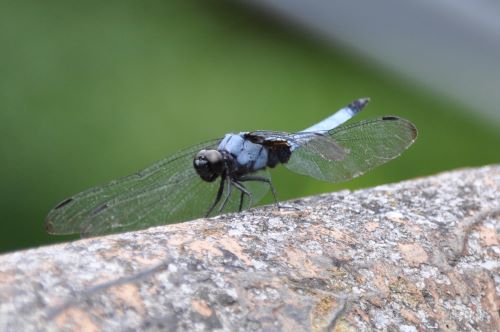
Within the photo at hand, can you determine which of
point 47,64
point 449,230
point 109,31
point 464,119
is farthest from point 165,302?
point 464,119

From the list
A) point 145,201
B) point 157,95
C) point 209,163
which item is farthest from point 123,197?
point 157,95

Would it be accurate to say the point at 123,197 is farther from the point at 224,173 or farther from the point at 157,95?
the point at 157,95

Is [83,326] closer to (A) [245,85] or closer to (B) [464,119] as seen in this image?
(A) [245,85]

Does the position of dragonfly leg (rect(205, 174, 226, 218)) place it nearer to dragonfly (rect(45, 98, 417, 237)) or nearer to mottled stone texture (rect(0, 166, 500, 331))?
dragonfly (rect(45, 98, 417, 237))

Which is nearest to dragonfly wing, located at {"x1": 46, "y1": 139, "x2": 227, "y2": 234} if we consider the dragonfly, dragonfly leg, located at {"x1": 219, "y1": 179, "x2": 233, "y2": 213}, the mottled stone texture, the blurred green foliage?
the dragonfly

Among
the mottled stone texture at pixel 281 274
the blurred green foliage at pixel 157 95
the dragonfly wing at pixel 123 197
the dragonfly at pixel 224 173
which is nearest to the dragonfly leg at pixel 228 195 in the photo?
the dragonfly at pixel 224 173

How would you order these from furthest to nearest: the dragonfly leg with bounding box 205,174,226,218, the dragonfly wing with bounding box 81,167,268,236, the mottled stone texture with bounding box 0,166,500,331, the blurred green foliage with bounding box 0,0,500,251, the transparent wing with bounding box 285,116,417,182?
the blurred green foliage with bounding box 0,0,500,251
the dragonfly leg with bounding box 205,174,226,218
the dragonfly wing with bounding box 81,167,268,236
the transparent wing with bounding box 285,116,417,182
the mottled stone texture with bounding box 0,166,500,331

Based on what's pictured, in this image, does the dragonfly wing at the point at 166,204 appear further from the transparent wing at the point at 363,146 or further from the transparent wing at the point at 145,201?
the transparent wing at the point at 363,146
